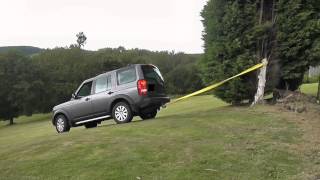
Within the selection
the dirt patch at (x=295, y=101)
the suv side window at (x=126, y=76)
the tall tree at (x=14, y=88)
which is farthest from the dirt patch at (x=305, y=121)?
the tall tree at (x=14, y=88)

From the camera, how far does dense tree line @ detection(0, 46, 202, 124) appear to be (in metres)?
61.9

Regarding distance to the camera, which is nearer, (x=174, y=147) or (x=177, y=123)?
(x=174, y=147)

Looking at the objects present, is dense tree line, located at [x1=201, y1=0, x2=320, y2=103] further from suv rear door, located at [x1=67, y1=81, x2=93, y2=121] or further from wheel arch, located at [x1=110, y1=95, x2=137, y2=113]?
suv rear door, located at [x1=67, y1=81, x2=93, y2=121]

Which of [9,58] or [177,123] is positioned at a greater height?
[9,58]

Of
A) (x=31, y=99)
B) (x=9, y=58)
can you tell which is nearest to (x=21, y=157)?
(x=31, y=99)

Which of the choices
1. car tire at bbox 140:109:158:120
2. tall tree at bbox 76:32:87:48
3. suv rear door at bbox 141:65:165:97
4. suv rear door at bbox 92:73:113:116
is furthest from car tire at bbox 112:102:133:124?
Result: tall tree at bbox 76:32:87:48

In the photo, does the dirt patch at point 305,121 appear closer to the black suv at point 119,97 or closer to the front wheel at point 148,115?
the black suv at point 119,97

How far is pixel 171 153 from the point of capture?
10.2 meters

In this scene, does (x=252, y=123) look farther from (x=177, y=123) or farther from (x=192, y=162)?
(x=192, y=162)

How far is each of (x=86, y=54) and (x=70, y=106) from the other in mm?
67245

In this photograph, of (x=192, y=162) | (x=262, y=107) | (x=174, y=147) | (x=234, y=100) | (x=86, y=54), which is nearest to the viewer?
(x=192, y=162)

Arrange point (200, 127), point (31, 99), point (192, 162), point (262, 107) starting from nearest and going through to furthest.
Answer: point (192, 162)
point (200, 127)
point (262, 107)
point (31, 99)

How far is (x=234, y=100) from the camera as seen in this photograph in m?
16.8

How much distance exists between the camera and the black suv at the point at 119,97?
1532cm
